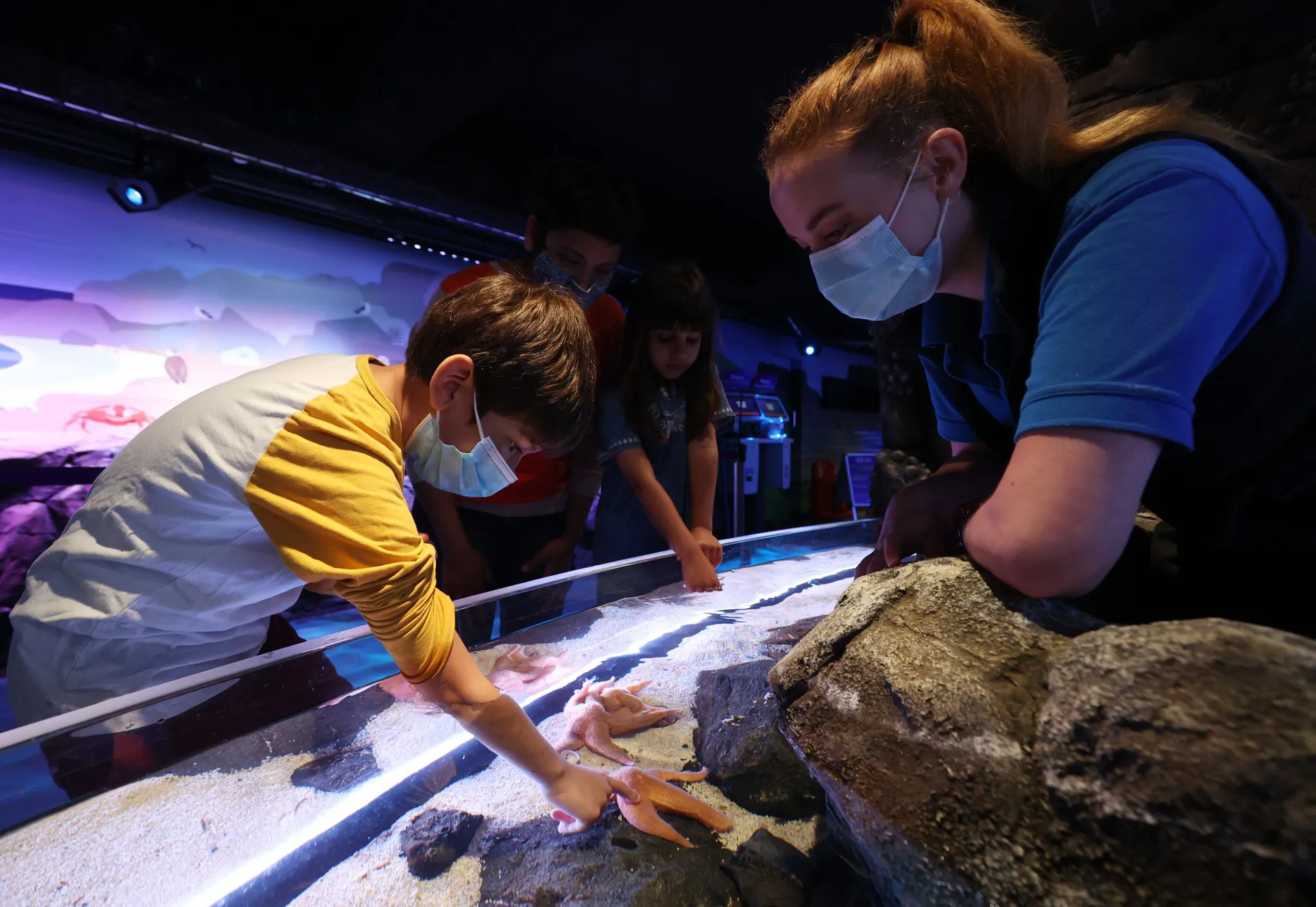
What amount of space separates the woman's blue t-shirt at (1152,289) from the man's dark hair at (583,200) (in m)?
1.66

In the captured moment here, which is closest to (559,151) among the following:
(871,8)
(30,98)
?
(871,8)

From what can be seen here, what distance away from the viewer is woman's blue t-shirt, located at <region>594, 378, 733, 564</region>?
2264 mm

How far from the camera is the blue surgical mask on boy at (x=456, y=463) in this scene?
1.30 meters

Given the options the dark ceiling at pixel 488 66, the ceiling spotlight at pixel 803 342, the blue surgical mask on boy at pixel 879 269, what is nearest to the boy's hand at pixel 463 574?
the blue surgical mask on boy at pixel 879 269

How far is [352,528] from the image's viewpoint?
0.98m

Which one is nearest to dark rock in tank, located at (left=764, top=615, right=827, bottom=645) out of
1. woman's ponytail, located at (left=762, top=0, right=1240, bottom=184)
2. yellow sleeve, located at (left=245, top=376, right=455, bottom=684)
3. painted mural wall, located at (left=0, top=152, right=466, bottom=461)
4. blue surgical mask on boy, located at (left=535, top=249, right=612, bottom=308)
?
yellow sleeve, located at (left=245, top=376, right=455, bottom=684)

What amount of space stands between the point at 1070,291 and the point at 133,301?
194 inches

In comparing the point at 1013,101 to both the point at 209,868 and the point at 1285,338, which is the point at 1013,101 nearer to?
the point at 1285,338

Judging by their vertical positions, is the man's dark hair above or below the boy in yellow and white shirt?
above

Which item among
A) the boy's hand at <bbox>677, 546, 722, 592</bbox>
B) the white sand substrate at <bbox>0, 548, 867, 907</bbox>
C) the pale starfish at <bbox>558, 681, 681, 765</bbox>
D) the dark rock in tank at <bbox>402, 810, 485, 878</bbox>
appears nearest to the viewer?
the white sand substrate at <bbox>0, 548, 867, 907</bbox>

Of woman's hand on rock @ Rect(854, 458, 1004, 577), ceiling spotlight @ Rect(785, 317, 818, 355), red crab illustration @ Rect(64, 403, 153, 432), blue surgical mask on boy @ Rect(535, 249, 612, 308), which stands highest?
ceiling spotlight @ Rect(785, 317, 818, 355)

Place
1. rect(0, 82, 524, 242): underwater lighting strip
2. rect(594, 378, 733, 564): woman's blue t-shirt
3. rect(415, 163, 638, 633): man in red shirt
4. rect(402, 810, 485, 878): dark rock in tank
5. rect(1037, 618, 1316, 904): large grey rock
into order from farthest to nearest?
rect(0, 82, 524, 242): underwater lighting strip → rect(594, 378, 733, 564): woman's blue t-shirt → rect(415, 163, 638, 633): man in red shirt → rect(402, 810, 485, 878): dark rock in tank → rect(1037, 618, 1316, 904): large grey rock

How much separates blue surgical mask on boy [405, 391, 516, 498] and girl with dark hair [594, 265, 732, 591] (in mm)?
852

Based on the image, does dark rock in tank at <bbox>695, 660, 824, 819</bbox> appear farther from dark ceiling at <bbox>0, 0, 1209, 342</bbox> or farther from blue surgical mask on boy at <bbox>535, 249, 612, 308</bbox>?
dark ceiling at <bbox>0, 0, 1209, 342</bbox>
